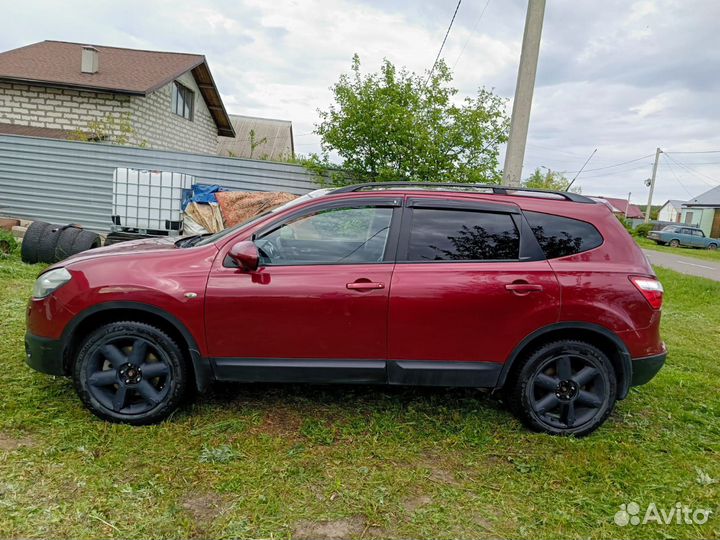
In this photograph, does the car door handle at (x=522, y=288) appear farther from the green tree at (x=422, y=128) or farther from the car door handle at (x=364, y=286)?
the green tree at (x=422, y=128)

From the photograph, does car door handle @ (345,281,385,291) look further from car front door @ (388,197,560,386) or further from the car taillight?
the car taillight

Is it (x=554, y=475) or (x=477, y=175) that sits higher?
(x=477, y=175)

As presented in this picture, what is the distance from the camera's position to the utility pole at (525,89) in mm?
6137

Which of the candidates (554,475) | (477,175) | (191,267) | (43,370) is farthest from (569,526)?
(477,175)

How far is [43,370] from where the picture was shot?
315 cm

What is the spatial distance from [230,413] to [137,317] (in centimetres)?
94

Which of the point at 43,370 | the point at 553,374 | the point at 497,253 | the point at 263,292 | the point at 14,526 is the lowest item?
the point at 14,526

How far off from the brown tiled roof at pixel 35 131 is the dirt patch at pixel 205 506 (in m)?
13.8

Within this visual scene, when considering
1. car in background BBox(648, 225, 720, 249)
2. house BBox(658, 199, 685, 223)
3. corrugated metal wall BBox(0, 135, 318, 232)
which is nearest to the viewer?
corrugated metal wall BBox(0, 135, 318, 232)

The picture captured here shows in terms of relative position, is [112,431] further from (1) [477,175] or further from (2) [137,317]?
(1) [477,175]

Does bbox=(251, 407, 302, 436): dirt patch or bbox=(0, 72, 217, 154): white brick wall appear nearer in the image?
bbox=(251, 407, 302, 436): dirt patch

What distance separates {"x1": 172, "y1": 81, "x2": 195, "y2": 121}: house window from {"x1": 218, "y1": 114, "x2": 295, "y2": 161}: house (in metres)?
11.3

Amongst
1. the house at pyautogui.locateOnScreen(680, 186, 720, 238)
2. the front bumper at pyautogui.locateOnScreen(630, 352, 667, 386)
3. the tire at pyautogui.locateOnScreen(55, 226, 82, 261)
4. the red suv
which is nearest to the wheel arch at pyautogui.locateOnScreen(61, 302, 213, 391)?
the red suv

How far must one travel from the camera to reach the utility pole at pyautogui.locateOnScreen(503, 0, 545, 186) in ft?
20.1
